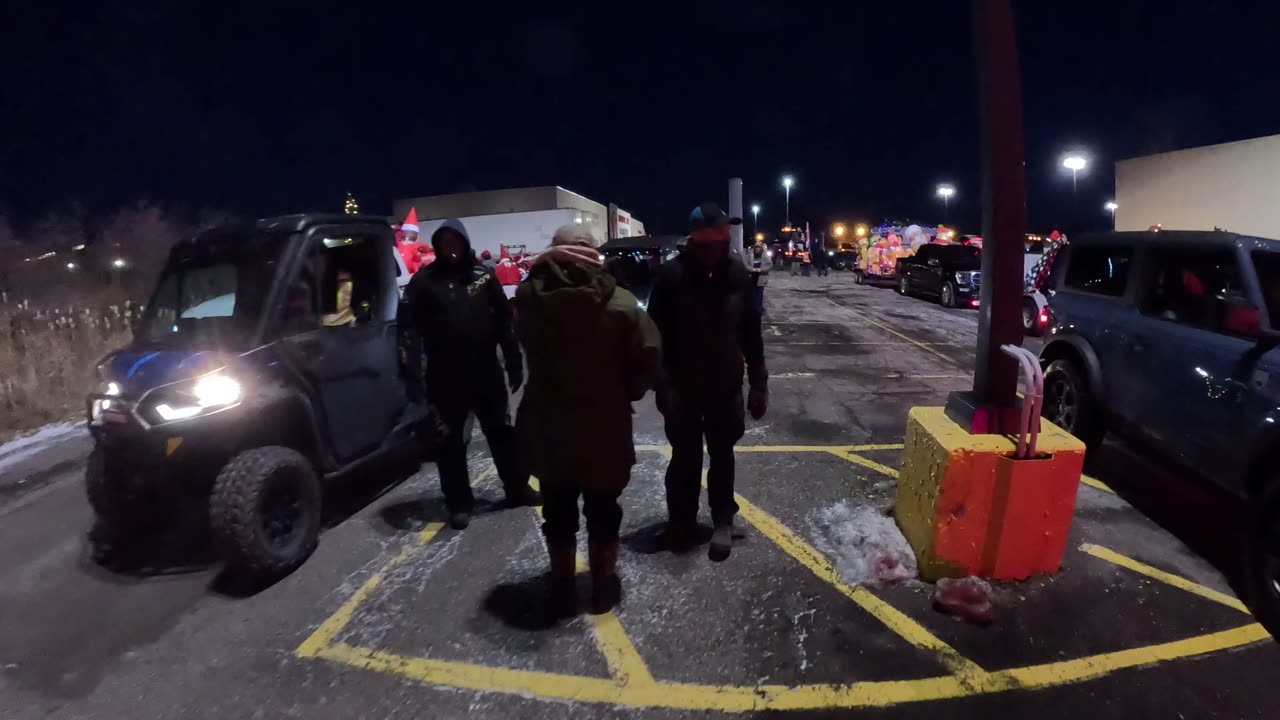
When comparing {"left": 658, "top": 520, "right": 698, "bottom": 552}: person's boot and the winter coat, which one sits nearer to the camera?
the winter coat

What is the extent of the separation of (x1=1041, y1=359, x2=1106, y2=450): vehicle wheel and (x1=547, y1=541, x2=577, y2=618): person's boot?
4.12 m

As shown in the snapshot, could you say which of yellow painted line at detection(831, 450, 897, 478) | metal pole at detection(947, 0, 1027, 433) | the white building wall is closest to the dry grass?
yellow painted line at detection(831, 450, 897, 478)

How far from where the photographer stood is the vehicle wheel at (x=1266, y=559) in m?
3.10

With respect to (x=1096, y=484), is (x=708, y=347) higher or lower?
higher

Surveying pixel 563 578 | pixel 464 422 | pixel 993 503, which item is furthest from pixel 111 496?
pixel 993 503

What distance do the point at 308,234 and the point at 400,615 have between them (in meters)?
2.39

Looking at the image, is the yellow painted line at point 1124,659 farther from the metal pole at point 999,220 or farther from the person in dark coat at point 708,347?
the person in dark coat at point 708,347

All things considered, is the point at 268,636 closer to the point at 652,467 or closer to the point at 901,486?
Answer: the point at 652,467

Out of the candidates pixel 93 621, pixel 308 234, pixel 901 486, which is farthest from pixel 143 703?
pixel 901 486

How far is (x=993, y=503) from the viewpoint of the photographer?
3328 mm

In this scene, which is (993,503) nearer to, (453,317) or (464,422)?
(464,422)

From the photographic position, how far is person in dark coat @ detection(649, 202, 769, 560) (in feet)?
11.4

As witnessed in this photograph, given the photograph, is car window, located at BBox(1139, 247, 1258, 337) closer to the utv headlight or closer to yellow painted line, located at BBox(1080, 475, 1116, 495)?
yellow painted line, located at BBox(1080, 475, 1116, 495)

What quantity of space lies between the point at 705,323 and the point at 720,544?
1338 millimetres
